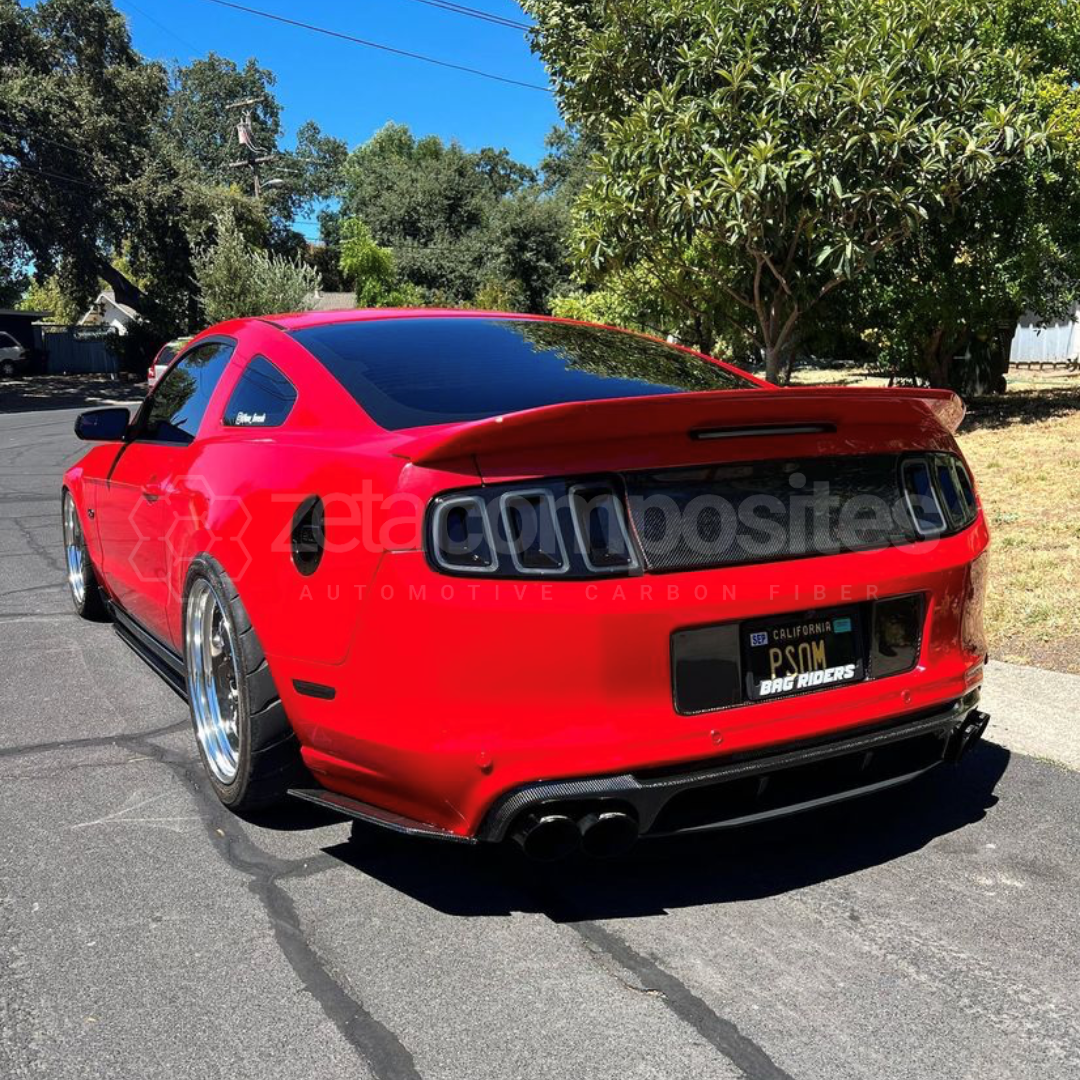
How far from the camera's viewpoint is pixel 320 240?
95062mm

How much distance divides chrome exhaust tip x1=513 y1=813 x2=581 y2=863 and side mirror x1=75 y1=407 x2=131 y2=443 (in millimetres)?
3177

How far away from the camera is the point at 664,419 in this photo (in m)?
2.75

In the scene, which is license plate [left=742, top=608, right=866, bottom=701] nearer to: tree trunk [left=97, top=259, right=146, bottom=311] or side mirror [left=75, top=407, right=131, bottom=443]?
side mirror [left=75, top=407, right=131, bottom=443]

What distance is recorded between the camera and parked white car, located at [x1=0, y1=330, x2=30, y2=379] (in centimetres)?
4406

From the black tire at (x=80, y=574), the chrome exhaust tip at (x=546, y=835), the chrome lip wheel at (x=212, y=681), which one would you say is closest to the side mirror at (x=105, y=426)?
the black tire at (x=80, y=574)

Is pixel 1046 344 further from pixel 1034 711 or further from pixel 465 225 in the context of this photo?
pixel 465 225

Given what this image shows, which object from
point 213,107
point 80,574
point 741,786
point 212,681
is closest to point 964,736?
point 741,786

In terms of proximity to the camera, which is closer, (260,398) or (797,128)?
(260,398)

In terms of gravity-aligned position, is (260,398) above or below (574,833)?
above

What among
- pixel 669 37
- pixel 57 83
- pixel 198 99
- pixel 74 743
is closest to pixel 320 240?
pixel 198 99

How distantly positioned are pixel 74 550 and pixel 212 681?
304 centimetres

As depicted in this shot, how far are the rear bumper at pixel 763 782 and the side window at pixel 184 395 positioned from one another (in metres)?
2.25

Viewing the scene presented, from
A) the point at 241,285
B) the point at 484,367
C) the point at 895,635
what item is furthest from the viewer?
the point at 241,285

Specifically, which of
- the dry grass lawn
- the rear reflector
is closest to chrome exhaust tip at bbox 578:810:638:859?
the rear reflector
